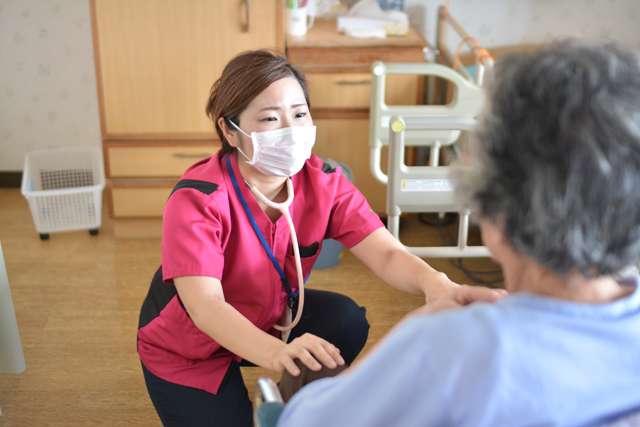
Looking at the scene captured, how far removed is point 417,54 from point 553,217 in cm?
213

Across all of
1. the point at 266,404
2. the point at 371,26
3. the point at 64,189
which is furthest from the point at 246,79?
the point at 64,189

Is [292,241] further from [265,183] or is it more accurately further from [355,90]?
[355,90]

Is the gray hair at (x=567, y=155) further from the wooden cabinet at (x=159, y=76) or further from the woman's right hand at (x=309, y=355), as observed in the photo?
the wooden cabinet at (x=159, y=76)

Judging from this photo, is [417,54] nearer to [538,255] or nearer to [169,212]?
[169,212]

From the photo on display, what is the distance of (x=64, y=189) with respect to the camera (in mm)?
2686

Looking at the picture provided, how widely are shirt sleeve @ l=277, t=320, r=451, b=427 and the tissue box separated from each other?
2.24 meters

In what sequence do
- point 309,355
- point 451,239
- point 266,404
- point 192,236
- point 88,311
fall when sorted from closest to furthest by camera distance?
point 266,404 → point 309,355 → point 192,236 → point 88,311 → point 451,239

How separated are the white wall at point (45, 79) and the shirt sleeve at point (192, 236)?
90.4 inches

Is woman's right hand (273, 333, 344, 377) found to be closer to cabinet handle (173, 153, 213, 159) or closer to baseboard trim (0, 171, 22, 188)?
cabinet handle (173, 153, 213, 159)

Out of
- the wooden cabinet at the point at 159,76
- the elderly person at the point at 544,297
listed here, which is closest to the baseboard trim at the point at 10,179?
the wooden cabinet at the point at 159,76

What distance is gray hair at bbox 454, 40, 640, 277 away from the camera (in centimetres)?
54

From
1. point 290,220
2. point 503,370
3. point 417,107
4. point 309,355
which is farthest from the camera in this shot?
point 417,107

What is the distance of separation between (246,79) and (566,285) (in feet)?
2.78

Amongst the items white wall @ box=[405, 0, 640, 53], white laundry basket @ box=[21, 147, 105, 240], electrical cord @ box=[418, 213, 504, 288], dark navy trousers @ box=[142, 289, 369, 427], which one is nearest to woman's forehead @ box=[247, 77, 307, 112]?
dark navy trousers @ box=[142, 289, 369, 427]
